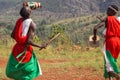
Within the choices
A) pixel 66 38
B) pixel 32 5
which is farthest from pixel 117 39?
pixel 66 38

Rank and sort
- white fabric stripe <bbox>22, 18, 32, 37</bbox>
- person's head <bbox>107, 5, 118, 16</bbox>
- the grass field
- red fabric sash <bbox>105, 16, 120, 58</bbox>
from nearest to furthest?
white fabric stripe <bbox>22, 18, 32, 37</bbox>
red fabric sash <bbox>105, 16, 120, 58</bbox>
person's head <bbox>107, 5, 118, 16</bbox>
the grass field

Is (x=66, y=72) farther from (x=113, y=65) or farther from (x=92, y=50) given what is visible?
(x=92, y=50)

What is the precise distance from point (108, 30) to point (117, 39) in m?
0.26

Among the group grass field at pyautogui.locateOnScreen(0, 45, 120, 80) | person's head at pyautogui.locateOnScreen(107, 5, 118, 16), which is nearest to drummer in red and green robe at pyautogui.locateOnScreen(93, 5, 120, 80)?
person's head at pyautogui.locateOnScreen(107, 5, 118, 16)

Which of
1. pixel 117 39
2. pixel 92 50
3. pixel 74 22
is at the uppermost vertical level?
pixel 117 39

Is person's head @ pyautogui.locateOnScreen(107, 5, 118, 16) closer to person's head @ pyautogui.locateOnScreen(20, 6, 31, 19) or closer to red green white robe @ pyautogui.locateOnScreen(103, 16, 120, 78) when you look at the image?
red green white robe @ pyautogui.locateOnScreen(103, 16, 120, 78)

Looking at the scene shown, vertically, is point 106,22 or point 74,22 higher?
point 106,22

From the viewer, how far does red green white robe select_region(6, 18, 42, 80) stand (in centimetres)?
614

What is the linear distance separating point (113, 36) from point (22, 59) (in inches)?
73.4

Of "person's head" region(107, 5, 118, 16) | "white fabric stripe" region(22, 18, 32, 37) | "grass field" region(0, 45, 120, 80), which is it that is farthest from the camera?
"grass field" region(0, 45, 120, 80)

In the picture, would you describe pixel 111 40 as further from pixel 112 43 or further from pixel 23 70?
pixel 23 70

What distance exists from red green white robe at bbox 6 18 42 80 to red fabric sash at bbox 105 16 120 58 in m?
1.57

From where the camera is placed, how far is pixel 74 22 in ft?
545

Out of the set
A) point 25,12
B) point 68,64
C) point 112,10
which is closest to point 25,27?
point 25,12
